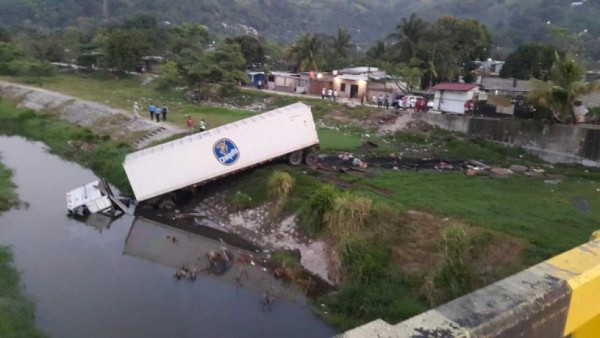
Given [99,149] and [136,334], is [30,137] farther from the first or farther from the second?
[136,334]

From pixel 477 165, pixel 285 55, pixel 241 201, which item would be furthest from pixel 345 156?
pixel 285 55

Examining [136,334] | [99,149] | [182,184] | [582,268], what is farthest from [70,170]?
[582,268]

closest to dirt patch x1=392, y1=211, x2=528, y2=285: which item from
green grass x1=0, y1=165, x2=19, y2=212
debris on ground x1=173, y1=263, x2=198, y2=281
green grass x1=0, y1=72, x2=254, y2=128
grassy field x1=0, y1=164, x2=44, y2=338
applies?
debris on ground x1=173, y1=263, x2=198, y2=281

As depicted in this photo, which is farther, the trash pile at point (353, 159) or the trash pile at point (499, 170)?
the trash pile at point (353, 159)

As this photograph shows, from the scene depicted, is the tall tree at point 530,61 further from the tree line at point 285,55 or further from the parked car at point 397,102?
the parked car at point 397,102

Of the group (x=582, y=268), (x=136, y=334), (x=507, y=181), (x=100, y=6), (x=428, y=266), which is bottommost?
(x=136, y=334)

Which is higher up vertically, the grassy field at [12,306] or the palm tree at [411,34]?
the palm tree at [411,34]

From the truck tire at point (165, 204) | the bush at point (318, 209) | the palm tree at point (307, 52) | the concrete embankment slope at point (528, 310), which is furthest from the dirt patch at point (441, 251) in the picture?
the palm tree at point (307, 52)
